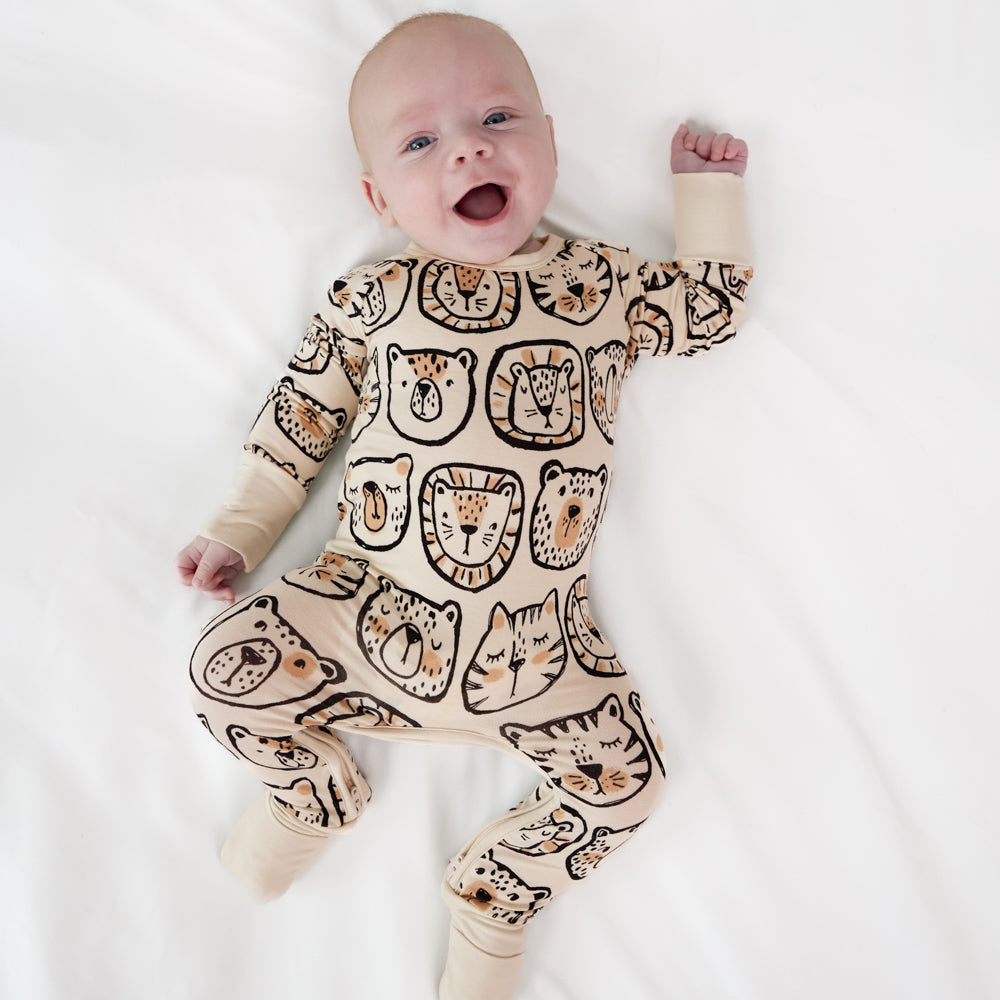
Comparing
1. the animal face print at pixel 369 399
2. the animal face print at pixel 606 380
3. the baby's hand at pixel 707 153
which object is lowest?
the animal face print at pixel 369 399

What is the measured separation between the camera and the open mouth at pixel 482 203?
45.8 inches

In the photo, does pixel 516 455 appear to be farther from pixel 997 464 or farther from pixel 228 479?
pixel 997 464

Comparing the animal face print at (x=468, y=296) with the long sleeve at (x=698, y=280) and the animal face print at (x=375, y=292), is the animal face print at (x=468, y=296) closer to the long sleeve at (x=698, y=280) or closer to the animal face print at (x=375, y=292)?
the animal face print at (x=375, y=292)

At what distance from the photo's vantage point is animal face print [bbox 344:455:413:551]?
1.13m

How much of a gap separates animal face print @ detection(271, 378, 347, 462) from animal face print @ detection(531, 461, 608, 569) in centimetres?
31

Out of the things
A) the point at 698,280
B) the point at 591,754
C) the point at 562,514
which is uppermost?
the point at 698,280

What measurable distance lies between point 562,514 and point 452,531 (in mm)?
145

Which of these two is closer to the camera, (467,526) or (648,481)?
(467,526)

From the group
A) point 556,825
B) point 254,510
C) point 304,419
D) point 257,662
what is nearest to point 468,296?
point 304,419

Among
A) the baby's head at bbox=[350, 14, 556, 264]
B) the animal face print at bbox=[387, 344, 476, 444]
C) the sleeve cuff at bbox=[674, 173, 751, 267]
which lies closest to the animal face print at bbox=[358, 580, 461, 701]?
the animal face print at bbox=[387, 344, 476, 444]

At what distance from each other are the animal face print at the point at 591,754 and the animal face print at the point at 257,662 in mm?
264

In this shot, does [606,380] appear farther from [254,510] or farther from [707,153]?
[254,510]

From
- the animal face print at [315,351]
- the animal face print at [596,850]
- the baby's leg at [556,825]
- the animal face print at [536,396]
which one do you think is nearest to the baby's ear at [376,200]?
the animal face print at [315,351]

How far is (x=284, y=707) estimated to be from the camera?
1.09m
